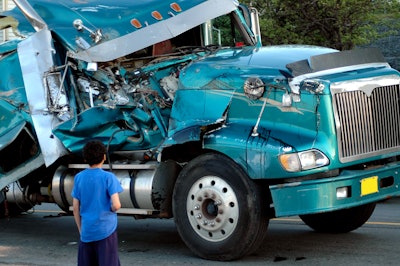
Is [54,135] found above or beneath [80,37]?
beneath

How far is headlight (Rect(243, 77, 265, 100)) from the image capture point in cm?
752

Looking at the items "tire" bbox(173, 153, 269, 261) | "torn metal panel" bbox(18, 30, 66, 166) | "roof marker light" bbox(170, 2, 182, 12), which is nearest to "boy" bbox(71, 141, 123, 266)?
"tire" bbox(173, 153, 269, 261)

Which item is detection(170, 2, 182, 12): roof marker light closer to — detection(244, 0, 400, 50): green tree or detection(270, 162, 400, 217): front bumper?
detection(270, 162, 400, 217): front bumper

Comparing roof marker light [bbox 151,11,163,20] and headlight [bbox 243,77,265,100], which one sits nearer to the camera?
headlight [bbox 243,77,265,100]

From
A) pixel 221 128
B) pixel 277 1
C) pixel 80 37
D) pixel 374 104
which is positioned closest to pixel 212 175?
pixel 221 128

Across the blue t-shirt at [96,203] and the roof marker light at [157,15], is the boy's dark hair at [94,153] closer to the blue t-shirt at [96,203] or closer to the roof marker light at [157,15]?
the blue t-shirt at [96,203]

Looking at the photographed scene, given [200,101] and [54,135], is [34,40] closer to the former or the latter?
[54,135]

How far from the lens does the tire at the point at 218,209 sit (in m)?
7.38

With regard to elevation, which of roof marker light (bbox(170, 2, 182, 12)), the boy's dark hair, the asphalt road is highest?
roof marker light (bbox(170, 2, 182, 12))

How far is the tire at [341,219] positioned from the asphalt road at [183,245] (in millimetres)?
120

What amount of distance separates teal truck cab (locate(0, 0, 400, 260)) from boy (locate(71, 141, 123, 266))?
1914 millimetres

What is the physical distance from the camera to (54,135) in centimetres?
877

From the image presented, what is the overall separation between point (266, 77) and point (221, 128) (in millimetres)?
677


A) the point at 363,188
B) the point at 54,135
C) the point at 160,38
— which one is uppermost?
the point at 160,38
